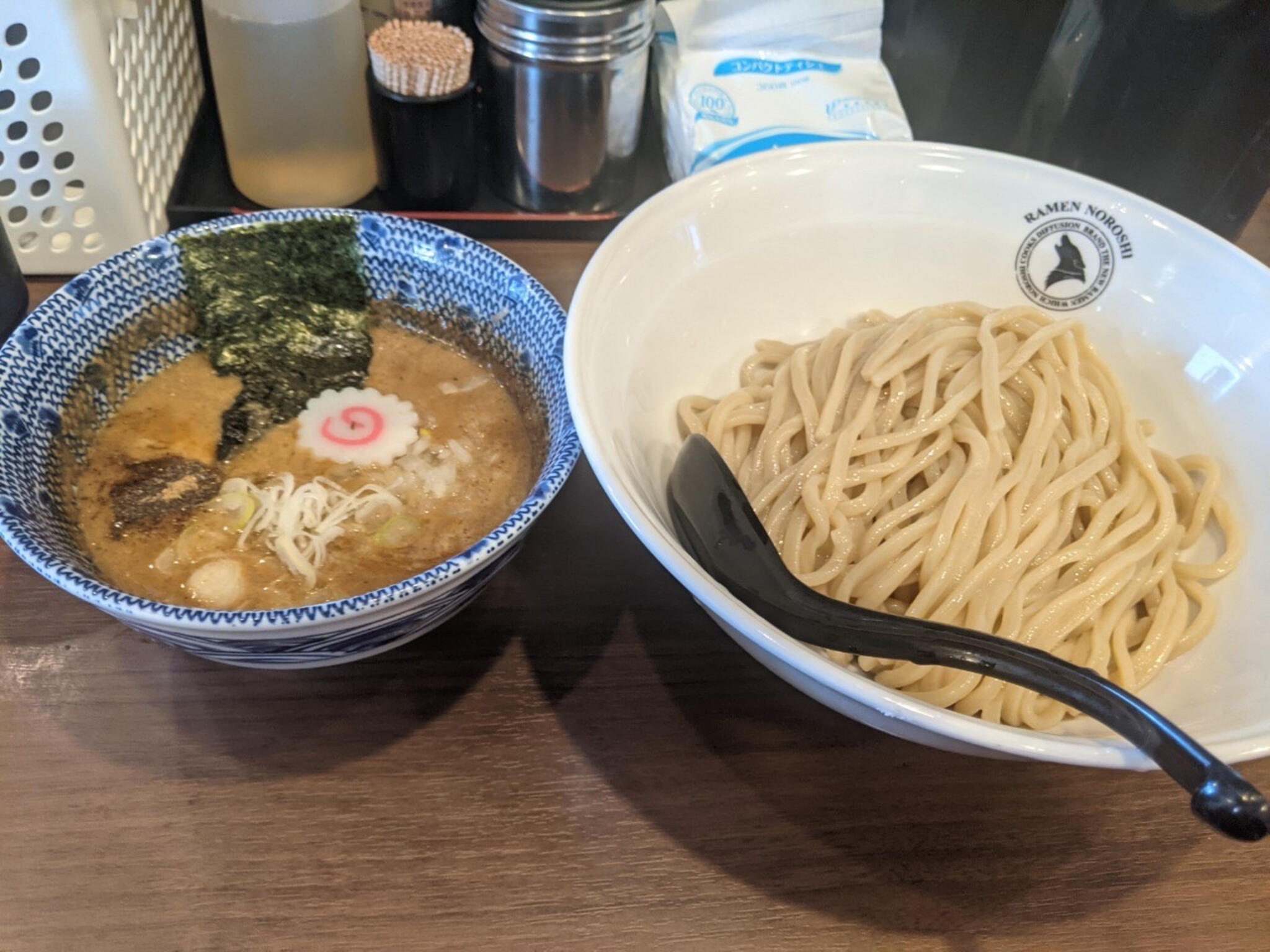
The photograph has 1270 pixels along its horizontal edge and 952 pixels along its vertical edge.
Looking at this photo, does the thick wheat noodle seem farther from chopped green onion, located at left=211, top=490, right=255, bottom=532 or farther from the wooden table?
chopped green onion, located at left=211, top=490, right=255, bottom=532

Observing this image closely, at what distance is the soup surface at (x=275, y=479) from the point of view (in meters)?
0.81

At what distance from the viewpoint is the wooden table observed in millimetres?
689

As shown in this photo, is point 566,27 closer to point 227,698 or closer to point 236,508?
point 236,508

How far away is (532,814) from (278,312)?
0.64 m

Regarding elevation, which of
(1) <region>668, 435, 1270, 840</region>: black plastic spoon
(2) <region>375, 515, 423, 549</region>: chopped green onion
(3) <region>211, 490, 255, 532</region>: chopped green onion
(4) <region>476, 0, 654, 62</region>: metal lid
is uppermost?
(4) <region>476, 0, 654, 62</region>: metal lid

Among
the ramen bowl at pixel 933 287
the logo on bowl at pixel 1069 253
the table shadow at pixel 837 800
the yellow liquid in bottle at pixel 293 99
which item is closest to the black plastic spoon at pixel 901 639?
the ramen bowl at pixel 933 287

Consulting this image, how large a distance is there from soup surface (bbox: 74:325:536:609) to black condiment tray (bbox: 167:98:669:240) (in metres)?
0.37

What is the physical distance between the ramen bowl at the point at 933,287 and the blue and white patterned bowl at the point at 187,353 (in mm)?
108

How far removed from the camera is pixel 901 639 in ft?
2.12

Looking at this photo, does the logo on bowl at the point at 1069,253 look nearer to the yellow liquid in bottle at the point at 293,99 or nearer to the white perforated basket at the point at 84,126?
the yellow liquid in bottle at the point at 293,99

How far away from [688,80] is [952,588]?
3.05ft

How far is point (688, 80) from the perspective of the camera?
1.37 metres

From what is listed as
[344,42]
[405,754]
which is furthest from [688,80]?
[405,754]

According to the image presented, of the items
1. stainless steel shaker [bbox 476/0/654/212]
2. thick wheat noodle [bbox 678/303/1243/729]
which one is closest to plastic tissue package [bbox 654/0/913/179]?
stainless steel shaker [bbox 476/0/654/212]
